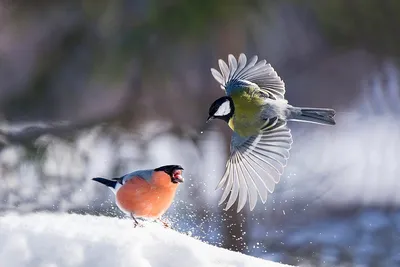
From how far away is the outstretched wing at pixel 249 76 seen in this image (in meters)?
0.94

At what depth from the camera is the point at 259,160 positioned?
2.82 ft

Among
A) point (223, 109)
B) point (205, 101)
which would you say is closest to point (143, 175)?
point (223, 109)

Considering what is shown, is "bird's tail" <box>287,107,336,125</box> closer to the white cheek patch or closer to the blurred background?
the white cheek patch

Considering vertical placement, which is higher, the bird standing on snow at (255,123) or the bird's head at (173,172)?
the bird standing on snow at (255,123)

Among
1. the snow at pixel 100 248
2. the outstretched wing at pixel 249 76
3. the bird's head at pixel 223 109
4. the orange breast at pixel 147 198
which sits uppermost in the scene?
the outstretched wing at pixel 249 76

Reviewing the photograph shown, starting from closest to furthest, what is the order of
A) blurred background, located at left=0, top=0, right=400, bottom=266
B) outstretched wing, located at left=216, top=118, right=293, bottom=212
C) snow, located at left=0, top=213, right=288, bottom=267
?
snow, located at left=0, top=213, right=288, bottom=267
outstretched wing, located at left=216, top=118, right=293, bottom=212
blurred background, located at left=0, top=0, right=400, bottom=266

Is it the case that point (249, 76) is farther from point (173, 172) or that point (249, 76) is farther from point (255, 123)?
point (173, 172)

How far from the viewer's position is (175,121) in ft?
4.41

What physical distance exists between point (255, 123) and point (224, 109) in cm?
8

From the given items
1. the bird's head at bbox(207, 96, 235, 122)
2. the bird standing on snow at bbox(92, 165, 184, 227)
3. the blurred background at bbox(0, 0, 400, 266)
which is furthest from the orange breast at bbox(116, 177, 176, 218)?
the blurred background at bbox(0, 0, 400, 266)

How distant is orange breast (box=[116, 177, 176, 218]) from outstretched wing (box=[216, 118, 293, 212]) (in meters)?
0.10

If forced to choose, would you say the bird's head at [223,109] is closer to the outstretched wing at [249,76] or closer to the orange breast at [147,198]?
the outstretched wing at [249,76]

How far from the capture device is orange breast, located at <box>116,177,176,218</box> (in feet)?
2.92

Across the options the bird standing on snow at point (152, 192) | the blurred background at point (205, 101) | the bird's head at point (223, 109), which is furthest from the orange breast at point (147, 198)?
the blurred background at point (205, 101)
